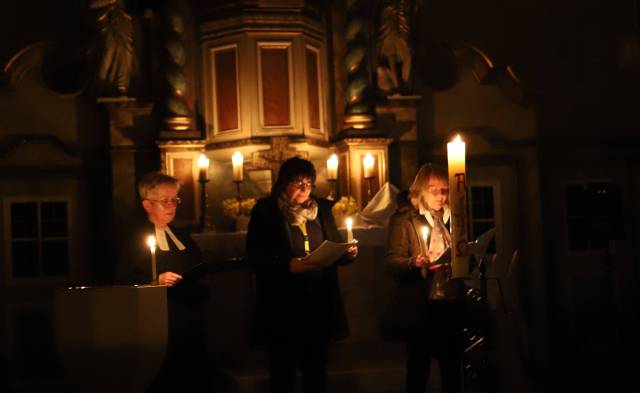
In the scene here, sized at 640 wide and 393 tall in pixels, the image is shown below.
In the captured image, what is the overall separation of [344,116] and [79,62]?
8.89 ft

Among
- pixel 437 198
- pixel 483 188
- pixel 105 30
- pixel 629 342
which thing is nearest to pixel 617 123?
pixel 483 188

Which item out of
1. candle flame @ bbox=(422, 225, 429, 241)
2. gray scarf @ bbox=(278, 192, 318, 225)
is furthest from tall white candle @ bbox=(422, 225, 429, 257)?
gray scarf @ bbox=(278, 192, 318, 225)

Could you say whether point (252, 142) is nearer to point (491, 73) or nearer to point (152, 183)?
point (491, 73)

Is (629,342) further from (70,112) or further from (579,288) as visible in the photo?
(70,112)

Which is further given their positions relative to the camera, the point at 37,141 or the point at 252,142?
the point at 37,141

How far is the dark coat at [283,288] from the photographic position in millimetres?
4652

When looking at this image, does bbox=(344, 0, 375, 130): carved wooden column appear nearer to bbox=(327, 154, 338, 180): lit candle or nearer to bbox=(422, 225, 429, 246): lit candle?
bbox=(327, 154, 338, 180): lit candle

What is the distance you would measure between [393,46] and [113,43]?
8.90ft

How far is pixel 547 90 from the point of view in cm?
1016

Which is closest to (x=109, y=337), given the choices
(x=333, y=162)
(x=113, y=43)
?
(x=333, y=162)

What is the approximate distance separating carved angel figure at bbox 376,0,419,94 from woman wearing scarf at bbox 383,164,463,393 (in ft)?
14.9

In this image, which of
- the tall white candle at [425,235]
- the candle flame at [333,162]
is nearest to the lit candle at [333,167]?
the candle flame at [333,162]

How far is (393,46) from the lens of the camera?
9.02 meters

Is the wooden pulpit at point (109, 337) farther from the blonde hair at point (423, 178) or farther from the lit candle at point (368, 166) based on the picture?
the lit candle at point (368, 166)
